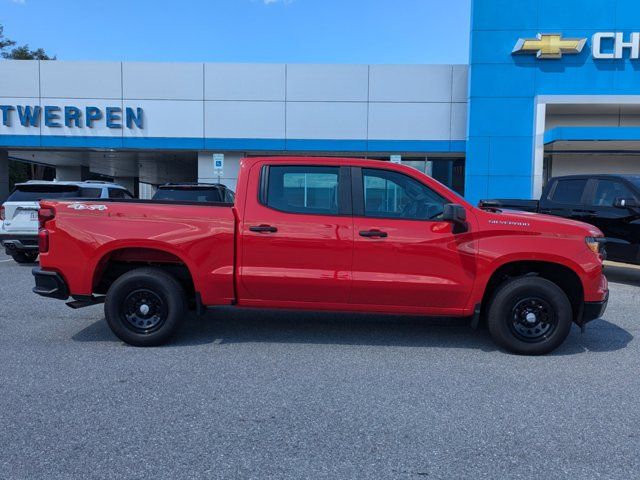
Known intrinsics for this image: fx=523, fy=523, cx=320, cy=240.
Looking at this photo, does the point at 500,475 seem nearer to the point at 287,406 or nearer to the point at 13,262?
the point at 287,406

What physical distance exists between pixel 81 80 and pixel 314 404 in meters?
20.8

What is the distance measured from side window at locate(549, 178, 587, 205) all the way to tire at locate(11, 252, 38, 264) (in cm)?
1106

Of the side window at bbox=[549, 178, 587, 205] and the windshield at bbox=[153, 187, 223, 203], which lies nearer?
the side window at bbox=[549, 178, 587, 205]

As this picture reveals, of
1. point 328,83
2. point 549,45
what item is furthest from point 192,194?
point 549,45

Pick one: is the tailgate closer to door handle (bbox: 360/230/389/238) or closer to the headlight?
door handle (bbox: 360/230/389/238)

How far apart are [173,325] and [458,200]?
3191 millimetres

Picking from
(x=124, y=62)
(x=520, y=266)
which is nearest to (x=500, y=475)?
(x=520, y=266)

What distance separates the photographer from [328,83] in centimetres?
2078

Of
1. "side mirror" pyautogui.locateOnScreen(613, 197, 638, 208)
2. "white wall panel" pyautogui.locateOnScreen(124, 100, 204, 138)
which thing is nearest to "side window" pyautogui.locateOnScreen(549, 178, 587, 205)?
"side mirror" pyautogui.locateOnScreen(613, 197, 638, 208)

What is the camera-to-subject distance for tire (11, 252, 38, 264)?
37.4 ft

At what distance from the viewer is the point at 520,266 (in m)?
5.48

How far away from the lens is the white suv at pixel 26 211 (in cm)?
1041

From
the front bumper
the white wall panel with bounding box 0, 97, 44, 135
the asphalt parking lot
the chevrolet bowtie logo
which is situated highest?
the chevrolet bowtie logo

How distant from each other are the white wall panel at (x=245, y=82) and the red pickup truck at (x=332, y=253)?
16.2m
